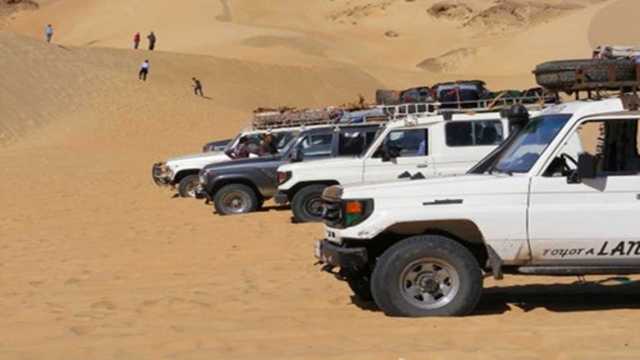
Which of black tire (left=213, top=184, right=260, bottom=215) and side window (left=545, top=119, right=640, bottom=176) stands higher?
side window (left=545, top=119, right=640, bottom=176)

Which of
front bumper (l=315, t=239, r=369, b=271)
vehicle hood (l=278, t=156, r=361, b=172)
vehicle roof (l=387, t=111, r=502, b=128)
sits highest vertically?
vehicle roof (l=387, t=111, r=502, b=128)

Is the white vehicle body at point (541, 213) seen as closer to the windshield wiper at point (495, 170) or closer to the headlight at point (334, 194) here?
the windshield wiper at point (495, 170)

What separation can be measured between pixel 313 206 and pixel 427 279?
27.7 ft

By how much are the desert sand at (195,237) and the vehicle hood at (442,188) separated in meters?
0.97

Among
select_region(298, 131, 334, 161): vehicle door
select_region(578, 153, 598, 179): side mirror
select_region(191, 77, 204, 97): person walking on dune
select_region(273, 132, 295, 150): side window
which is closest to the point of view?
select_region(578, 153, 598, 179): side mirror

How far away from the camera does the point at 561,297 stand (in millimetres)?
10109

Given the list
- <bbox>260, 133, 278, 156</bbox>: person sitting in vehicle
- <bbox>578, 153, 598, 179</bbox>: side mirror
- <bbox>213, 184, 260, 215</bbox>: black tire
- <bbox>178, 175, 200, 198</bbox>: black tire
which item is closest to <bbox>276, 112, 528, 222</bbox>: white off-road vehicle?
<bbox>213, 184, 260, 215</bbox>: black tire

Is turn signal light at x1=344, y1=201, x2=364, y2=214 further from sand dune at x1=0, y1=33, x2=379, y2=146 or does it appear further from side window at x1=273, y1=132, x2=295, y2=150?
sand dune at x1=0, y1=33, x2=379, y2=146

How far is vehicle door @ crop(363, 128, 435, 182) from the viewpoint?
1627 centimetres

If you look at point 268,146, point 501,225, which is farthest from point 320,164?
point 501,225

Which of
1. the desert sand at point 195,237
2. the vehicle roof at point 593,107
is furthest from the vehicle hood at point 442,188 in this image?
the desert sand at point 195,237

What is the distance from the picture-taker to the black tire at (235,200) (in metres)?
19.3

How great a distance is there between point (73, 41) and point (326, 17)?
21560 millimetres

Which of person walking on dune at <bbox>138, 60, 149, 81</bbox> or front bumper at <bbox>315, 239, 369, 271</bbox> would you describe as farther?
person walking on dune at <bbox>138, 60, 149, 81</bbox>
